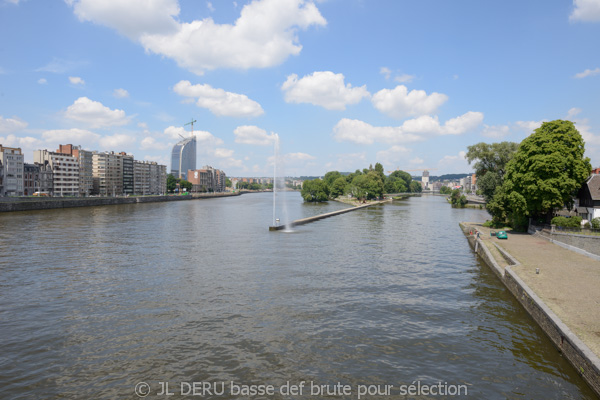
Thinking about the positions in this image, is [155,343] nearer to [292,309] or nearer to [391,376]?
[292,309]

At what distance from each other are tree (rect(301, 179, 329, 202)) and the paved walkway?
429 ft

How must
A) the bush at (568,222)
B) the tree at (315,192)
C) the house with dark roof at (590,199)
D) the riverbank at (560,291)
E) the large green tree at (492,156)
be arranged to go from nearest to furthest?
the riverbank at (560,291) → the bush at (568,222) → the house with dark roof at (590,199) → the large green tree at (492,156) → the tree at (315,192)

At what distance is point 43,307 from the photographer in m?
22.7

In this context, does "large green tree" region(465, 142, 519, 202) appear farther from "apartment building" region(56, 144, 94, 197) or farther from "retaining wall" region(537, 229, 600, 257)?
"apartment building" region(56, 144, 94, 197)

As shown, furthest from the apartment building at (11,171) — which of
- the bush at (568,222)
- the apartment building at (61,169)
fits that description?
the bush at (568,222)

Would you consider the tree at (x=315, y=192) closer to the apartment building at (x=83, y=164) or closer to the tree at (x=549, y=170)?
the apartment building at (x=83, y=164)

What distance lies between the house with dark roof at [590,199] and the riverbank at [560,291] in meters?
13.4

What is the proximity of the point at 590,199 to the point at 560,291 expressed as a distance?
37.0 m

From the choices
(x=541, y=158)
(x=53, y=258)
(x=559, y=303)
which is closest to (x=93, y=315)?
(x=53, y=258)

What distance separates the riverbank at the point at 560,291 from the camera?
15.0 meters

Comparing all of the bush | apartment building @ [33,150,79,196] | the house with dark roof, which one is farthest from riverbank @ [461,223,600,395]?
apartment building @ [33,150,79,196]

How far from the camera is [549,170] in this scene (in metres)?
47.5

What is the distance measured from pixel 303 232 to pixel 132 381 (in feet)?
155

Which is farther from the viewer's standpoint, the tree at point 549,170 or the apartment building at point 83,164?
the apartment building at point 83,164
